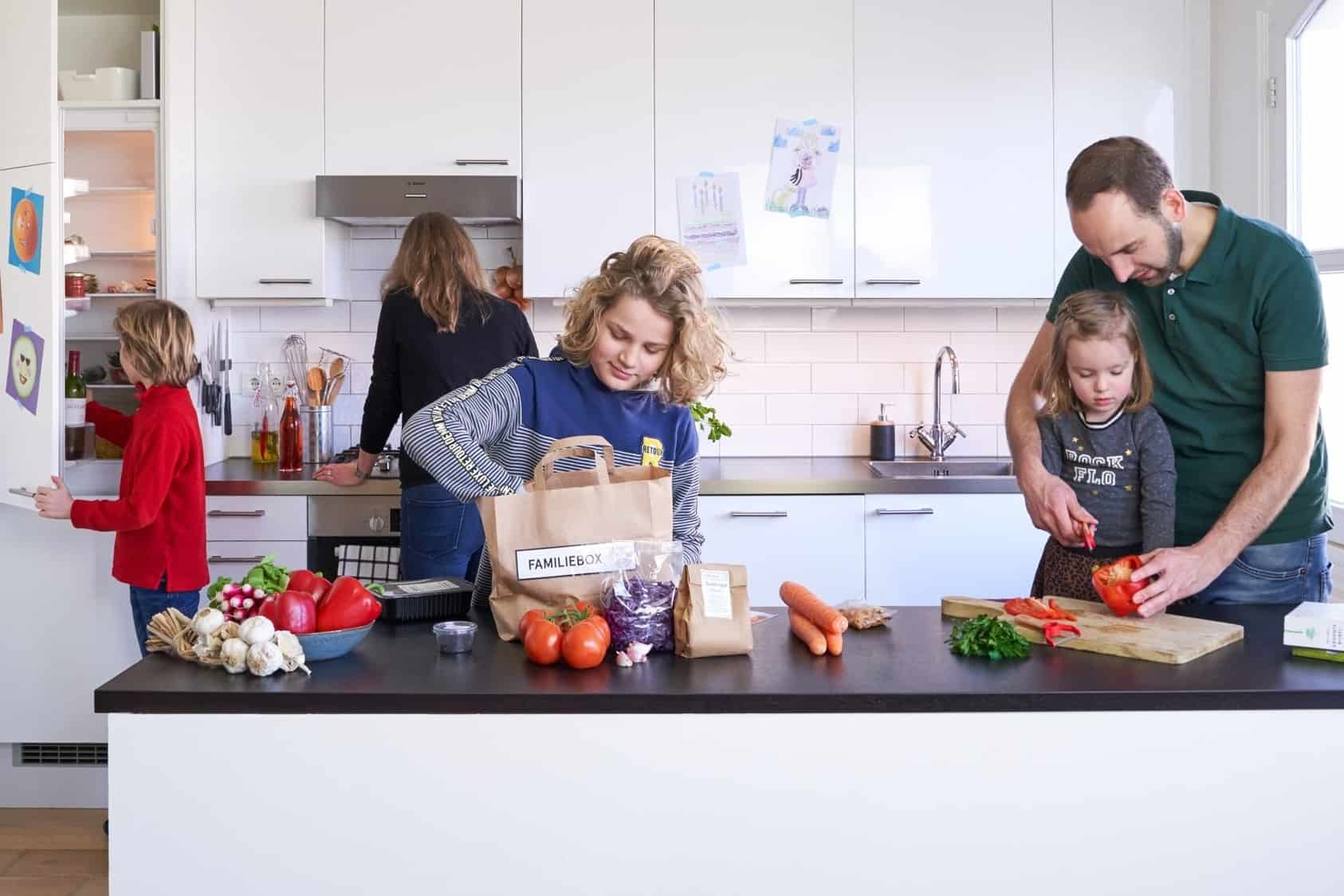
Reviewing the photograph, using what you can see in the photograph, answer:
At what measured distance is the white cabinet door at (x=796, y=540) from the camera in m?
3.77

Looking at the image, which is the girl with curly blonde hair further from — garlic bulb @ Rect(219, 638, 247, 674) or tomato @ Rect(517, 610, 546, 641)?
garlic bulb @ Rect(219, 638, 247, 674)

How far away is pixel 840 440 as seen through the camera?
444 centimetres

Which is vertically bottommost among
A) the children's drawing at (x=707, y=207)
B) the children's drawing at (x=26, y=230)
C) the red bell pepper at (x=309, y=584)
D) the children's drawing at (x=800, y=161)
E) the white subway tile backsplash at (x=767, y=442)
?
the red bell pepper at (x=309, y=584)

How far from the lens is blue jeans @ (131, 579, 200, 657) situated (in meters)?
3.30

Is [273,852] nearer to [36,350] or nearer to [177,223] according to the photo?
[36,350]

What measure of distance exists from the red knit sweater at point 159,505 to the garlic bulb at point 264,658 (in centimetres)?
154

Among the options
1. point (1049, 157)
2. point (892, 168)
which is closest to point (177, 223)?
point (892, 168)

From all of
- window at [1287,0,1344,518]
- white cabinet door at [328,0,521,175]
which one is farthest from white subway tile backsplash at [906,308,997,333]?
white cabinet door at [328,0,521,175]

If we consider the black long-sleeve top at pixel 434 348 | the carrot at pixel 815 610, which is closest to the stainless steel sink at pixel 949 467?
the black long-sleeve top at pixel 434 348

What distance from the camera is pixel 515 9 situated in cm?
397

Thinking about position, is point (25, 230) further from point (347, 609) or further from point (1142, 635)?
point (1142, 635)

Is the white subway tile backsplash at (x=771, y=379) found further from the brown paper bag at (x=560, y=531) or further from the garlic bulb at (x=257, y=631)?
the garlic bulb at (x=257, y=631)

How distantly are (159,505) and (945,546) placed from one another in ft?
6.76

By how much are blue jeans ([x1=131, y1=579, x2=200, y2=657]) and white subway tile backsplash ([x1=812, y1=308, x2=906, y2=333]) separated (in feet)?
6.90
